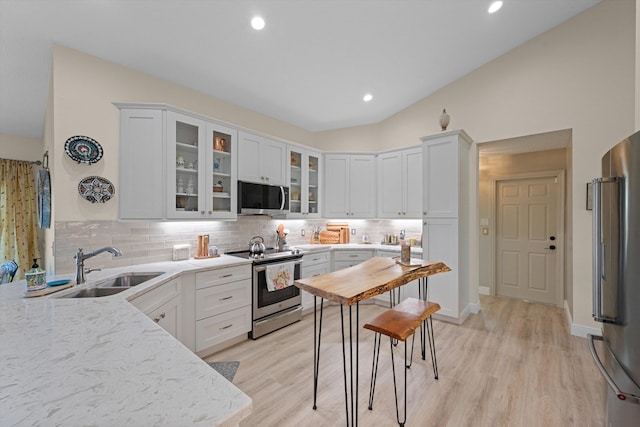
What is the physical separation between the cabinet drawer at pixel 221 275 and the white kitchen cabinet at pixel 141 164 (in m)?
0.76

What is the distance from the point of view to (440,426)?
177cm

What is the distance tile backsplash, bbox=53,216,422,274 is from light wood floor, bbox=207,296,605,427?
1.28 meters

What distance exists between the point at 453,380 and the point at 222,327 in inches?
87.7

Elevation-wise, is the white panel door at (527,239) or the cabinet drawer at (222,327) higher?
the white panel door at (527,239)

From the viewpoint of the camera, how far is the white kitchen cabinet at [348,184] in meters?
4.52

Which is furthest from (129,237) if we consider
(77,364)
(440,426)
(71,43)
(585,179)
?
(585,179)

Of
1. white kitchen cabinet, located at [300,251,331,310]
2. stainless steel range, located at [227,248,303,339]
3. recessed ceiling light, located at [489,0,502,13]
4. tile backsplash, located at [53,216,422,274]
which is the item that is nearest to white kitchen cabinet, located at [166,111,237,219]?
tile backsplash, located at [53,216,422,274]

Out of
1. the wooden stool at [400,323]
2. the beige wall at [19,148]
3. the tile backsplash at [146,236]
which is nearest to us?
the wooden stool at [400,323]

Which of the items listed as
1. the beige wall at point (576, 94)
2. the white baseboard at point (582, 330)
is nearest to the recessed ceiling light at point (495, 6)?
the beige wall at point (576, 94)

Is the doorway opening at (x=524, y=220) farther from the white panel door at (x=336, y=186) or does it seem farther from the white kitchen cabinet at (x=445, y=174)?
the white panel door at (x=336, y=186)

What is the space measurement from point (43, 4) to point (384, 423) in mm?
3992

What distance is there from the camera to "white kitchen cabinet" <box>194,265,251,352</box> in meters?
2.58

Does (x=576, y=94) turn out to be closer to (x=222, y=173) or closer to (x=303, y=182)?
(x=303, y=182)

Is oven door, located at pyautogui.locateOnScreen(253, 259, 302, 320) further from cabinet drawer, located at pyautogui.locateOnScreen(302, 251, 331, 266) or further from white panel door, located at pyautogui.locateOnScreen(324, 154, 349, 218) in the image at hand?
white panel door, located at pyautogui.locateOnScreen(324, 154, 349, 218)
